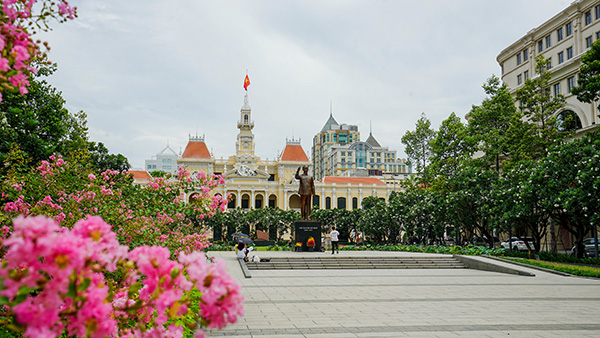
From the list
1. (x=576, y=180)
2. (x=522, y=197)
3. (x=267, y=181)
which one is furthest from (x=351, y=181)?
(x=576, y=180)

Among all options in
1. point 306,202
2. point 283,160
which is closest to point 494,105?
point 306,202

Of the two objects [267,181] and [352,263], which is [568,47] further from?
[267,181]

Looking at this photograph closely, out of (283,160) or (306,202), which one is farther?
(283,160)

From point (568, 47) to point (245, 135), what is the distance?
197 ft

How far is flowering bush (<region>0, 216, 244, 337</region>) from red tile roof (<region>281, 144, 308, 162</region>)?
80683 mm

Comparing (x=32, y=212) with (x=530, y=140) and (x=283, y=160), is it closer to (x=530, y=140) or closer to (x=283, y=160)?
(x=530, y=140)

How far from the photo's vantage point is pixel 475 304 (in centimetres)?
971

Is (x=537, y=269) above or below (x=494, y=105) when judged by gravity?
below

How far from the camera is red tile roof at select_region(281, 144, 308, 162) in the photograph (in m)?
83.2

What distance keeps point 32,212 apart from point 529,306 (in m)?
9.73

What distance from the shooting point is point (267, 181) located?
76438mm

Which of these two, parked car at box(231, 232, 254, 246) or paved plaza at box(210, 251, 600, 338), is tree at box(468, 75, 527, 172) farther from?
parked car at box(231, 232, 254, 246)

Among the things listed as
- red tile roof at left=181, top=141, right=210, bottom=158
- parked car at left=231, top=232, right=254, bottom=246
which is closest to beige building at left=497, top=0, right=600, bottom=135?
parked car at left=231, top=232, right=254, bottom=246

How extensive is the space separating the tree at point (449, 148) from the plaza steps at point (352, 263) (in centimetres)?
1475
